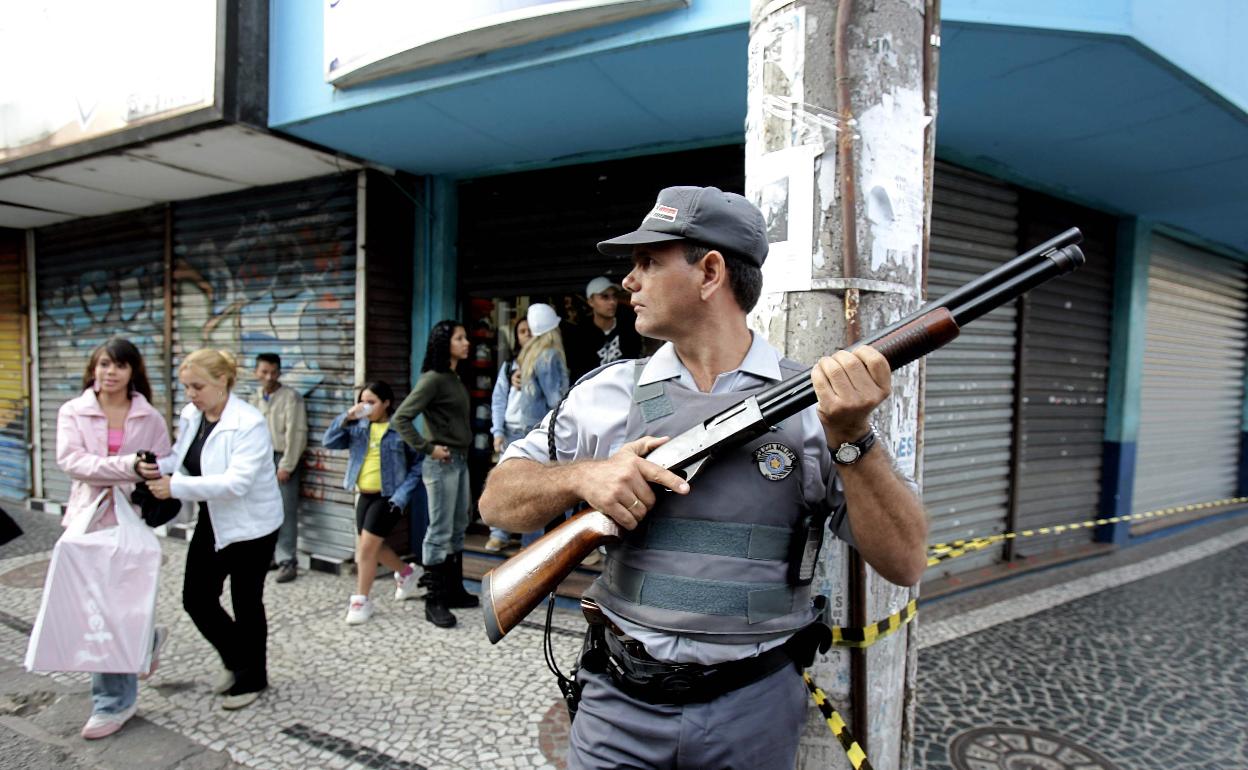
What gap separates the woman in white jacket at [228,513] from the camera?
3479 mm

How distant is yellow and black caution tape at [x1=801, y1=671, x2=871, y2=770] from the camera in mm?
1659

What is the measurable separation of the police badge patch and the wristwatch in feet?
0.54

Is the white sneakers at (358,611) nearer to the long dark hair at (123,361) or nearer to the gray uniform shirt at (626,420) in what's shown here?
the long dark hair at (123,361)

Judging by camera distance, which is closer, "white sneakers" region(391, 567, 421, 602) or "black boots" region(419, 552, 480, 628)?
"black boots" region(419, 552, 480, 628)

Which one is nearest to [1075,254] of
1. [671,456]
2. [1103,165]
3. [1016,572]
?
[671,456]

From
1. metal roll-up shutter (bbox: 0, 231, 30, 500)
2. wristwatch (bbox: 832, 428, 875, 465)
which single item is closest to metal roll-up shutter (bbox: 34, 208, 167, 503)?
metal roll-up shutter (bbox: 0, 231, 30, 500)

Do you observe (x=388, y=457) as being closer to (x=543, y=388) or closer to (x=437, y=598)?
(x=437, y=598)

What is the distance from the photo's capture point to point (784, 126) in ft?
5.56

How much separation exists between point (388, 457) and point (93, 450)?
171 cm

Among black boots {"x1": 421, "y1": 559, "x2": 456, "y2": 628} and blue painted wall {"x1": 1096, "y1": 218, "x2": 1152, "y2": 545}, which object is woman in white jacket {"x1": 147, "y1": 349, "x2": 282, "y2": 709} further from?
blue painted wall {"x1": 1096, "y1": 218, "x2": 1152, "y2": 545}

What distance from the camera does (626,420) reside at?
165 cm

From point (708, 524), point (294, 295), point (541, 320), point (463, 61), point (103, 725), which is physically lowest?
point (103, 725)

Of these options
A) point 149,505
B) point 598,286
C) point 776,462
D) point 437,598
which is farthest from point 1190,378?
point 149,505

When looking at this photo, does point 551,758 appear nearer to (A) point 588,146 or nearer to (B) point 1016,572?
(A) point 588,146
